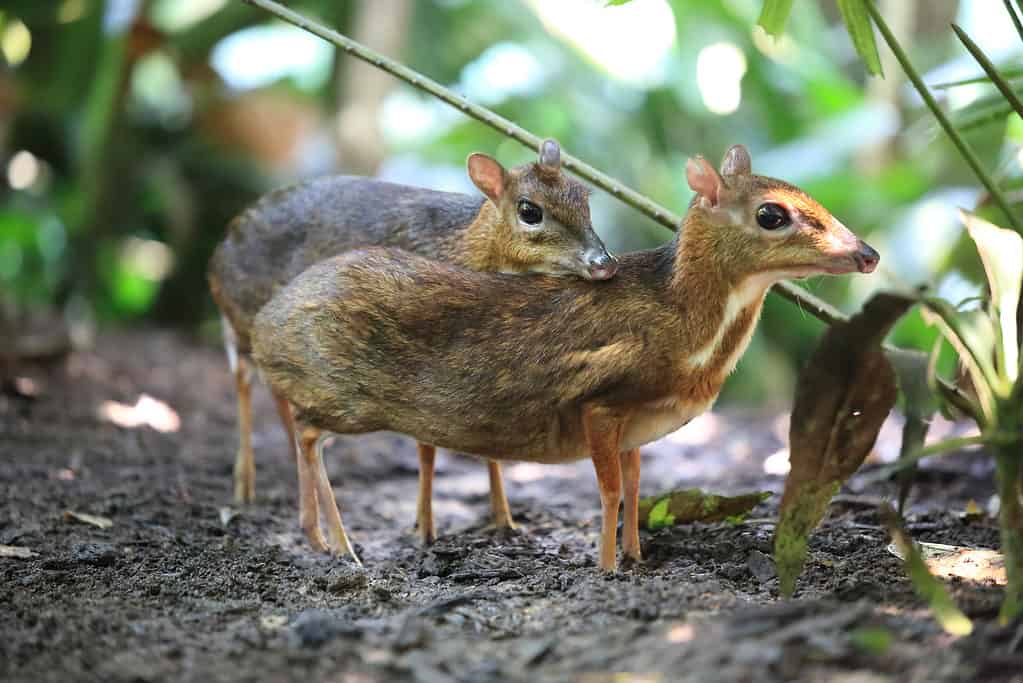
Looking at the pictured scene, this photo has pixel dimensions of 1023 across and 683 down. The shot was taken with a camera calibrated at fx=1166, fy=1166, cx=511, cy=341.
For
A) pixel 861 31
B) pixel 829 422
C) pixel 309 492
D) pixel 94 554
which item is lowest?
pixel 94 554

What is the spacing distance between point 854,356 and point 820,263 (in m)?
0.78

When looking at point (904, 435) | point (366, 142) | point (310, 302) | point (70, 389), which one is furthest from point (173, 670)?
point (366, 142)

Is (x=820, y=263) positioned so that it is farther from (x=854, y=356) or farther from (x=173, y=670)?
(x=173, y=670)

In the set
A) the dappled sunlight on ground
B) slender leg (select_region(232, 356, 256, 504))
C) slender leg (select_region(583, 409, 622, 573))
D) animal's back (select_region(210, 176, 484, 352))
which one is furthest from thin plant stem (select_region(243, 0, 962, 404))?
the dappled sunlight on ground

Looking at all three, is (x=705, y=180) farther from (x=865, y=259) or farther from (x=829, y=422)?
(x=829, y=422)

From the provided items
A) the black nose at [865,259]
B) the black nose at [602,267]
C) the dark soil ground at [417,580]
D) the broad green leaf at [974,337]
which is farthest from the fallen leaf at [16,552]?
the broad green leaf at [974,337]

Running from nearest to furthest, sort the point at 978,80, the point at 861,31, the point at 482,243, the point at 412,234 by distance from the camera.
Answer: the point at 978,80
the point at 861,31
the point at 482,243
the point at 412,234

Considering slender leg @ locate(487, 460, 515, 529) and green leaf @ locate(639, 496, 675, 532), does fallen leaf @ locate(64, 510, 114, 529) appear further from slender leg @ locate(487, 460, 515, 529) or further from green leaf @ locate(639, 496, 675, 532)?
green leaf @ locate(639, 496, 675, 532)

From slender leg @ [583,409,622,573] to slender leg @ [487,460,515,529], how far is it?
44.5 inches

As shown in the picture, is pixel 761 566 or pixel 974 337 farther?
pixel 761 566

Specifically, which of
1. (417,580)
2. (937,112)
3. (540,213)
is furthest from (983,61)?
(417,580)

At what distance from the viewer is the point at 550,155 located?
5.49 metres

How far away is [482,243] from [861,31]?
2.09 meters

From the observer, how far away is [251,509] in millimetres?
6203
